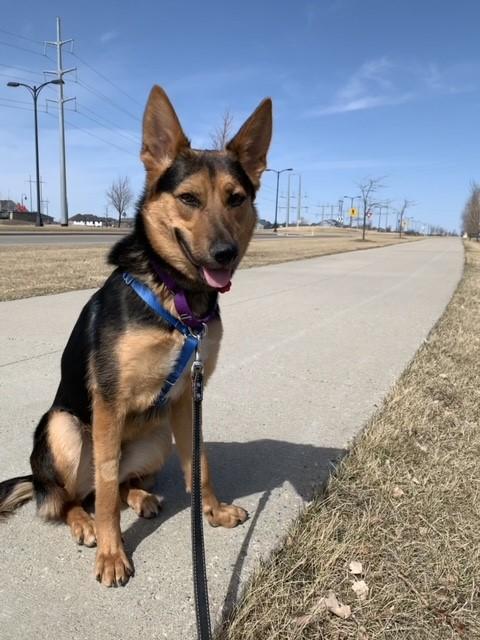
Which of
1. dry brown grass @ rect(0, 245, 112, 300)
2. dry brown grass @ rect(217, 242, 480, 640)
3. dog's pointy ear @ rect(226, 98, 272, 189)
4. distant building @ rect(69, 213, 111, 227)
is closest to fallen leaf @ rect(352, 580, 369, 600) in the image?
dry brown grass @ rect(217, 242, 480, 640)

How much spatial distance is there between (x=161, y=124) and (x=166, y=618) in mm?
2297

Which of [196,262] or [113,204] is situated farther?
[113,204]

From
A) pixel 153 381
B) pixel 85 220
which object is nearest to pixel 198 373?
pixel 153 381

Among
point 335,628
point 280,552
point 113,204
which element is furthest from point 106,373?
point 113,204

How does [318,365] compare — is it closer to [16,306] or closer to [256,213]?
[256,213]

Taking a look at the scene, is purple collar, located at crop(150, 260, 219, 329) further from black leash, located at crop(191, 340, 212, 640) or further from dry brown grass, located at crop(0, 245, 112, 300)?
dry brown grass, located at crop(0, 245, 112, 300)

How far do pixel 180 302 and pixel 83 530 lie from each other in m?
1.21

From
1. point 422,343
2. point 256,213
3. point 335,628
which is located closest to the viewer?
point 335,628

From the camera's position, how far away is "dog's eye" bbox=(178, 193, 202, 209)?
2.59 m

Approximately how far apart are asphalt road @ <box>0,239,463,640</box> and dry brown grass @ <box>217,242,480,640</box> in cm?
16

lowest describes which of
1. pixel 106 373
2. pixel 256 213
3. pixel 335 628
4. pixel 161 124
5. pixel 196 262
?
pixel 335 628

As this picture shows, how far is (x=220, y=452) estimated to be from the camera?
3.66 metres

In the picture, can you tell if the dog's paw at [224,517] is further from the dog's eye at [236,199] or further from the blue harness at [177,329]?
the dog's eye at [236,199]

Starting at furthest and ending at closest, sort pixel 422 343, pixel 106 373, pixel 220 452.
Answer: pixel 422 343
pixel 220 452
pixel 106 373
